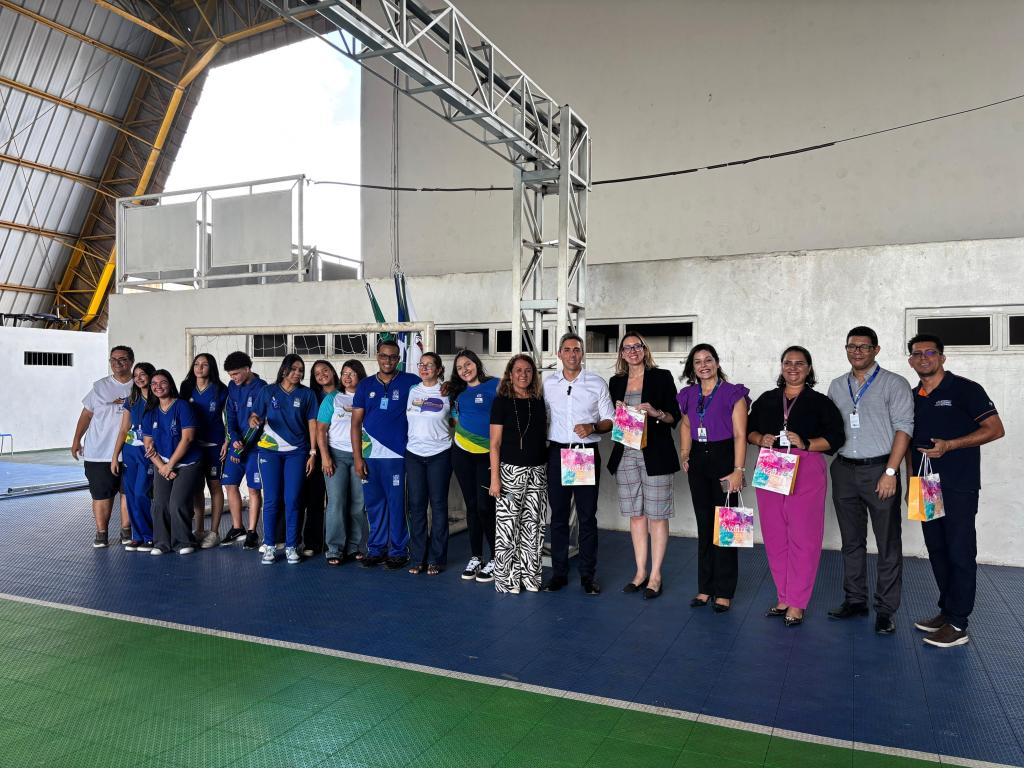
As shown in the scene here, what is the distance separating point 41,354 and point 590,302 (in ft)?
42.4

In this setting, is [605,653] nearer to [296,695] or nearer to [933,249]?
[296,695]

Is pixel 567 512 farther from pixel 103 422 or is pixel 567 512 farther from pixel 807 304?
pixel 103 422

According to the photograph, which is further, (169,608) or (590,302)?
(590,302)

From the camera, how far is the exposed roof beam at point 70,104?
1600cm

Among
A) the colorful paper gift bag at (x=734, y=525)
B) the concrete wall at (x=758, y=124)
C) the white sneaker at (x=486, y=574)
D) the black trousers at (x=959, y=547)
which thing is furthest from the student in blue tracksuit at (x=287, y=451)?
the concrete wall at (x=758, y=124)

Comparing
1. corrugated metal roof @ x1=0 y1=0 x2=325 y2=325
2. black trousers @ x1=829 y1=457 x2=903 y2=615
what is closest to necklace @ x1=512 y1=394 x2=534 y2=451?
black trousers @ x1=829 y1=457 x2=903 y2=615

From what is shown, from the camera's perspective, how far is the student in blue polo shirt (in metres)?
5.62

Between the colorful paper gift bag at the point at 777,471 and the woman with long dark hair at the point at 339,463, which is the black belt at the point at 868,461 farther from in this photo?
the woman with long dark hair at the point at 339,463

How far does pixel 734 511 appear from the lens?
4.14 meters

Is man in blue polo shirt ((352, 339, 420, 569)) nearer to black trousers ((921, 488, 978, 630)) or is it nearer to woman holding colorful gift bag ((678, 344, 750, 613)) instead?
woman holding colorful gift bag ((678, 344, 750, 613))

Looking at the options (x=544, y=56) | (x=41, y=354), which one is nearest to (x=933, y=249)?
(x=544, y=56)

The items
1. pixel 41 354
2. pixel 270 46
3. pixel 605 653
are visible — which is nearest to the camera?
pixel 605 653

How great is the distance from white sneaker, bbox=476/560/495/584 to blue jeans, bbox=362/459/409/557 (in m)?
0.63

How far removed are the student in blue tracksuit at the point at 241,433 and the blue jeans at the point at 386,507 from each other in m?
0.95
